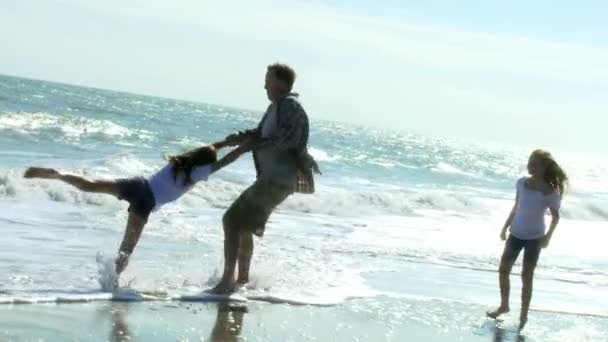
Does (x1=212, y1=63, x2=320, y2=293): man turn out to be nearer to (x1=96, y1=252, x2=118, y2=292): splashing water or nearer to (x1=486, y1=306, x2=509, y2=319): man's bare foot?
(x1=96, y1=252, x2=118, y2=292): splashing water

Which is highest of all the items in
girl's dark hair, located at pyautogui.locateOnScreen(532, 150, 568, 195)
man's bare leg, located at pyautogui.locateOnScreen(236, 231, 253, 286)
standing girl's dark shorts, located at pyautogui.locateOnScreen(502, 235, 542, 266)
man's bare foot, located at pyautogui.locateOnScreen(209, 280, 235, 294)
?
girl's dark hair, located at pyautogui.locateOnScreen(532, 150, 568, 195)

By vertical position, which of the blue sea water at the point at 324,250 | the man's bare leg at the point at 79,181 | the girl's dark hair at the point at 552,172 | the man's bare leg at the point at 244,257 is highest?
the girl's dark hair at the point at 552,172

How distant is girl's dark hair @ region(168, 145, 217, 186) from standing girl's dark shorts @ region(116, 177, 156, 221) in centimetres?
23

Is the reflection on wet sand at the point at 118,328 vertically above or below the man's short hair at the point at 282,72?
below

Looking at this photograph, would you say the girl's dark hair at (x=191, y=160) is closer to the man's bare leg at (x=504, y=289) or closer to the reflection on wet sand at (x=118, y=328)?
the reflection on wet sand at (x=118, y=328)

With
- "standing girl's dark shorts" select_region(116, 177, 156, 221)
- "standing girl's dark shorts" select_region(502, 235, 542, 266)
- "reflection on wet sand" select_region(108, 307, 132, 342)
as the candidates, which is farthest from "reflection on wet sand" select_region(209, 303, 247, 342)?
"standing girl's dark shorts" select_region(502, 235, 542, 266)

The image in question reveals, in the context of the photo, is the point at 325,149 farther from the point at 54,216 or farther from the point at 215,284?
the point at 215,284

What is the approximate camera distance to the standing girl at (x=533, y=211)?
8.28 metres

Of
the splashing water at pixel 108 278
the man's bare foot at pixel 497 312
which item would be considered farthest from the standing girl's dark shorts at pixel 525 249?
the splashing water at pixel 108 278

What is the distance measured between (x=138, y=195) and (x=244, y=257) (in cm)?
110

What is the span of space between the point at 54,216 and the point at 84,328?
6.96 metres

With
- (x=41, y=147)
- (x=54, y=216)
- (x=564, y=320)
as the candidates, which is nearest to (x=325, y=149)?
(x=41, y=147)

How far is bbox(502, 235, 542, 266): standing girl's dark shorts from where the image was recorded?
8.41 m

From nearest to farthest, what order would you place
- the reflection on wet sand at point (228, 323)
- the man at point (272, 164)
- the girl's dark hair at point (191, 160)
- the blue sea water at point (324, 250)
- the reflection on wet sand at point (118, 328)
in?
the reflection on wet sand at point (118, 328)
the reflection on wet sand at point (228, 323)
the girl's dark hair at point (191, 160)
the man at point (272, 164)
the blue sea water at point (324, 250)
